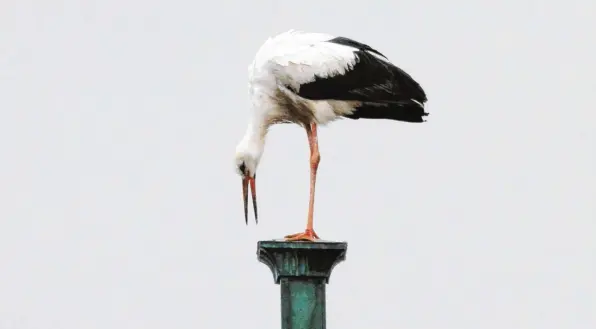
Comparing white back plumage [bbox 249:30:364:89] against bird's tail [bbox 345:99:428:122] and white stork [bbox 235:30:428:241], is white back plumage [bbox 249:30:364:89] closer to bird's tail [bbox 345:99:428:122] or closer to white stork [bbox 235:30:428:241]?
white stork [bbox 235:30:428:241]

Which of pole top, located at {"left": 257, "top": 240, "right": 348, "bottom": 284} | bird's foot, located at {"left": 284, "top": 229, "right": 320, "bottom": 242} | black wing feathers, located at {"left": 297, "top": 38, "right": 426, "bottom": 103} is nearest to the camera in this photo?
pole top, located at {"left": 257, "top": 240, "right": 348, "bottom": 284}

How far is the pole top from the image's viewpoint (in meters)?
8.62

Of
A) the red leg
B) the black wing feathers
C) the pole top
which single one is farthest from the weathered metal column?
the black wing feathers

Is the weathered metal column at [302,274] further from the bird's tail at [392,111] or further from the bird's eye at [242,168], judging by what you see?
the bird's tail at [392,111]

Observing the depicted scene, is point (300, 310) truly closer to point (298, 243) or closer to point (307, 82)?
point (298, 243)

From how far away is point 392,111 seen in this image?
1106cm

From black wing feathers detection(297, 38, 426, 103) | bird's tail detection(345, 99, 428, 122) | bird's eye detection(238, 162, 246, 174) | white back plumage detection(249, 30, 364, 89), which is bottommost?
bird's eye detection(238, 162, 246, 174)

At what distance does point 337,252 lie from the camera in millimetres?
8672

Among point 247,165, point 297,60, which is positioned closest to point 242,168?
point 247,165

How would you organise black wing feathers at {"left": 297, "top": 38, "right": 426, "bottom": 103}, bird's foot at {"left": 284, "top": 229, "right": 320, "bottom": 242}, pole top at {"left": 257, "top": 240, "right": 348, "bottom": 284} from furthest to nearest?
1. black wing feathers at {"left": 297, "top": 38, "right": 426, "bottom": 103}
2. bird's foot at {"left": 284, "top": 229, "right": 320, "bottom": 242}
3. pole top at {"left": 257, "top": 240, "right": 348, "bottom": 284}

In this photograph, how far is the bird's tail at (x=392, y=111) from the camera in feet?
35.7

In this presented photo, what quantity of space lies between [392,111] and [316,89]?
2.25 ft

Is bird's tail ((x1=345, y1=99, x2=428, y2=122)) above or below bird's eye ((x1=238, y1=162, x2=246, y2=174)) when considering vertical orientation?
above

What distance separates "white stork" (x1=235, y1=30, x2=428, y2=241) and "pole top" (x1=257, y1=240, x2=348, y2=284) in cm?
204
